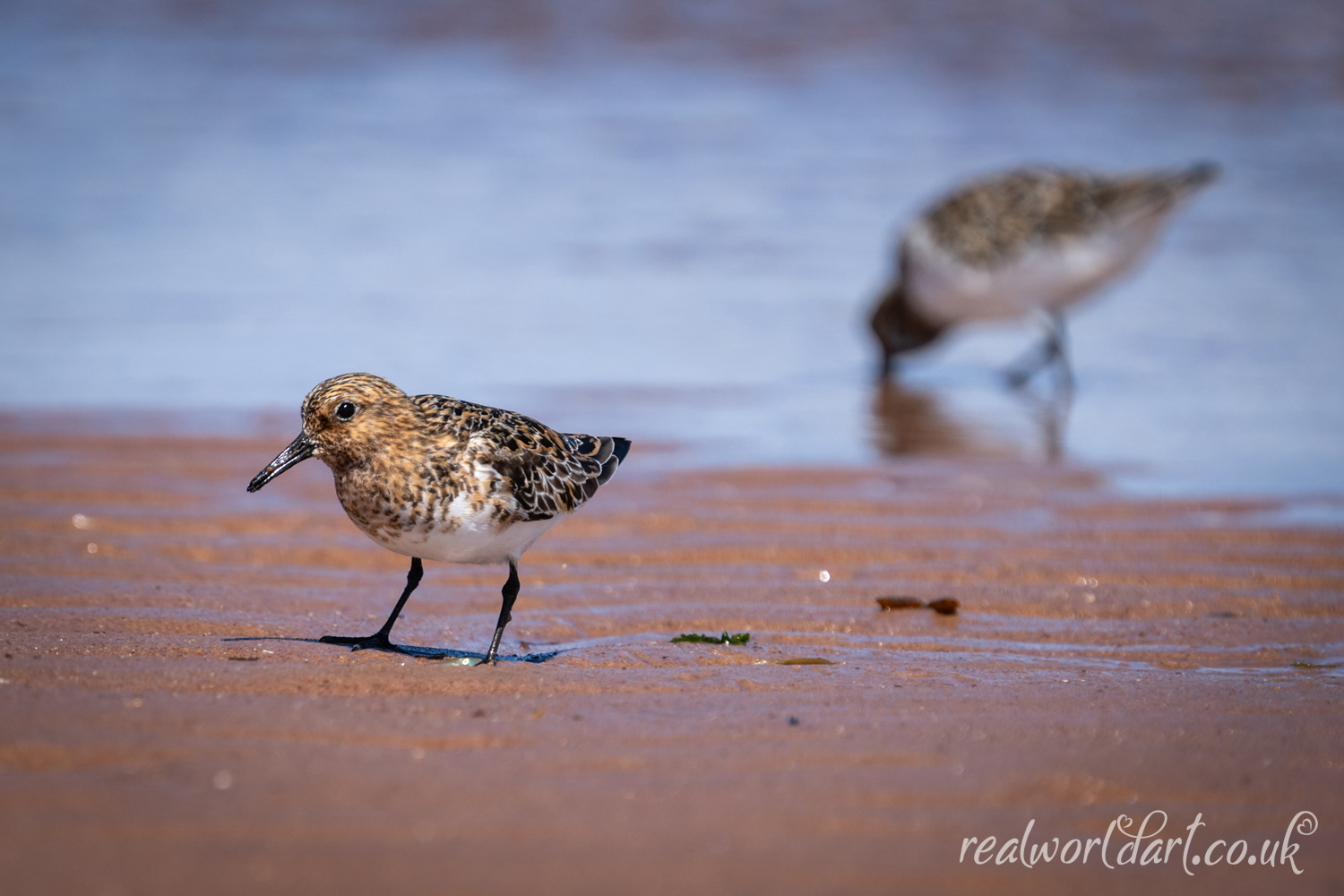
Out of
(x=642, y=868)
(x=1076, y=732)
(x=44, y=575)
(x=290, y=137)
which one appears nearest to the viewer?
(x=642, y=868)

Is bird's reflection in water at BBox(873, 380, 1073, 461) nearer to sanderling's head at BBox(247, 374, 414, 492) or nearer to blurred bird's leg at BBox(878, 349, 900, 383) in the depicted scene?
blurred bird's leg at BBox(878, 349, 900, 383)

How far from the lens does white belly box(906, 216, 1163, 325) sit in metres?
10.5

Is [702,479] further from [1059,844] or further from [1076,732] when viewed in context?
[1059,844]

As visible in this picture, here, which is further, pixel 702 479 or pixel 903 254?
pixel 903 254

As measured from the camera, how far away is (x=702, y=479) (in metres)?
7.40

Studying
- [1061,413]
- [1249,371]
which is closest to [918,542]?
[1061,413]

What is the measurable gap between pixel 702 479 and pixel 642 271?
14.2 feet

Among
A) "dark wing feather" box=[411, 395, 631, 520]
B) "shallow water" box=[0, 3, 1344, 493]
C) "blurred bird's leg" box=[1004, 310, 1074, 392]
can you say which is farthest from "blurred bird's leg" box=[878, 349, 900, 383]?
"dark wing feather" box=[411, 395, 631, 520]

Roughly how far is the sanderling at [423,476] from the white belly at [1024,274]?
610 cm

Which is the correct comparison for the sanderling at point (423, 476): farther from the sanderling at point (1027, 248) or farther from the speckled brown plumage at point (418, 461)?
the sanderling at point (1027, 248)

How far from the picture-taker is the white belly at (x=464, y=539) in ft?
15.4

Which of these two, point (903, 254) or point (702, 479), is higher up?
point (903, 254)

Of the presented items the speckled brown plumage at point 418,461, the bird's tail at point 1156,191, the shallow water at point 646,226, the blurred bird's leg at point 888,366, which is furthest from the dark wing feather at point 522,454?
the bird's tail at point 1156,191

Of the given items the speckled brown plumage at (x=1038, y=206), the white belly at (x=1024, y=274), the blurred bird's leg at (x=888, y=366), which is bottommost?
the blurred bird's leg at (x=888, y=366)
